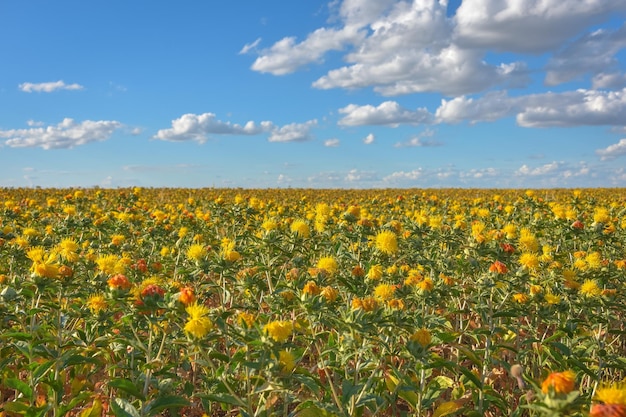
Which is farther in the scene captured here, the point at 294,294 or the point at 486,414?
the point at 486,414

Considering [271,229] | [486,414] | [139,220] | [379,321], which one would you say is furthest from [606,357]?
[139,220]

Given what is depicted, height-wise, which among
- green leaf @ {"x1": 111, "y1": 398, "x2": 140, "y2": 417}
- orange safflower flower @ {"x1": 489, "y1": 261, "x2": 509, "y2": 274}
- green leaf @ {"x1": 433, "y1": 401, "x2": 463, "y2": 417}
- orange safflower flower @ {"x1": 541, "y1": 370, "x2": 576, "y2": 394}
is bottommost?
green leaf @ {"x1": 433, "y1": 401, "x2": 463, "y2": 417}

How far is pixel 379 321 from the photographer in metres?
2.76

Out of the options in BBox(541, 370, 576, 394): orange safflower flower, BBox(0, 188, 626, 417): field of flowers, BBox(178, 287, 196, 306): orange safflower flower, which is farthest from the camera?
BBox(178, 287, 196, 306): orange safflower flower

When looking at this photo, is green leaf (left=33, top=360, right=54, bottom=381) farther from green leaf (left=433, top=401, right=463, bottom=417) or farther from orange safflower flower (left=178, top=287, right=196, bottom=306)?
green leaf (left=433, top=401, right=463, bottom=417)

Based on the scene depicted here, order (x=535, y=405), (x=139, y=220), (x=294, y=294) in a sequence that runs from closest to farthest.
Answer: (x=535, y=405), (x=294, y=294), (x=139, y=220)

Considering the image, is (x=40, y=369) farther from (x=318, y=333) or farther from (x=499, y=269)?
(x=499, y=269)

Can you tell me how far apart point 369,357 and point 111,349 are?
1.85m

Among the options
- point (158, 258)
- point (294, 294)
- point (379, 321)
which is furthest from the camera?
point (158, 258)

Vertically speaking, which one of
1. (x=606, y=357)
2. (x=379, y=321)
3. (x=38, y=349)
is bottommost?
(x=606, y=357)

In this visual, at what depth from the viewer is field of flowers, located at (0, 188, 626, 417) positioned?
2633 mm

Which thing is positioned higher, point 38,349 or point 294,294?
point 294,294

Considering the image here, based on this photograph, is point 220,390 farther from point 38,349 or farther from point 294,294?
point 38,349

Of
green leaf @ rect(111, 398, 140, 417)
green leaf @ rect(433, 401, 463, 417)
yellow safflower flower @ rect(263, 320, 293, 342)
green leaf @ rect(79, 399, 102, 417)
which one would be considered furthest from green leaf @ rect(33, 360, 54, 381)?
green leaf @ rect(433, 401, 463, 417)
